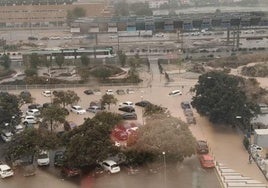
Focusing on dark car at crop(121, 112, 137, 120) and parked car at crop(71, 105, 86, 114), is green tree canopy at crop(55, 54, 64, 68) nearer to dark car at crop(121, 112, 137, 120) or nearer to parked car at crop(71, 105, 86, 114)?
parked car at crop(71, 105, 86, 114)

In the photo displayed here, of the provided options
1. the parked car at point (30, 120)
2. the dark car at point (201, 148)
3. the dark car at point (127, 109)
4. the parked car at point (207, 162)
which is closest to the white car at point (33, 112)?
the parked car at point (30, 120)

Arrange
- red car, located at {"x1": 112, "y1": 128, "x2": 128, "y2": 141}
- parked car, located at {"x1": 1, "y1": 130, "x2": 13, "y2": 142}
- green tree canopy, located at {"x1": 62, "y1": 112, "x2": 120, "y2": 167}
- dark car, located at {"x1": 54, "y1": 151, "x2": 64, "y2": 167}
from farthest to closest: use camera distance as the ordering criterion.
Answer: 1. parked car, located at {"x1": 1, "y1": 130, "x2": 13, "y2": 142}
2. red car, located at {"x1": 112, "y1": 128, "x2": 128, "y2": 141}
3. dark car, located at {"x1": 54, "y1": 151, "x2": 64, "y2": 167}
4. green tree canopy, located at {"x1": 62, "y1": 112, "x2": 120, "y2": 167}

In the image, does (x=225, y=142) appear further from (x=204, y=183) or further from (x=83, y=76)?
(x=83, y=76)

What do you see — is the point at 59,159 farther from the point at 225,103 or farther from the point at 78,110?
the point at 225,103

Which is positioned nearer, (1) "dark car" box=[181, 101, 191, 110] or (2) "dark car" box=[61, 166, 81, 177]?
(2) "dark car" box=[61, 166, 81, 177]

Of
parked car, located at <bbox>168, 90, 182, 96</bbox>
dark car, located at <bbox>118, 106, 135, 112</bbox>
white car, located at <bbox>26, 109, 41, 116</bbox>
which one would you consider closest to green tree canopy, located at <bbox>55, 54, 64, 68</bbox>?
parked car, located at <bbox>168, 90, 182, 96</bbox>

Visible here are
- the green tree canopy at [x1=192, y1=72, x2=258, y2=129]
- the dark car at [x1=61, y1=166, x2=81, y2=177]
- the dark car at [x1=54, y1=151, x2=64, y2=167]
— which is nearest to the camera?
the dark car at [x1=61, y1=166, x2=81, y2=177]

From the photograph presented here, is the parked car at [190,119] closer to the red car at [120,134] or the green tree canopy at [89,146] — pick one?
the red car at [120,134]
